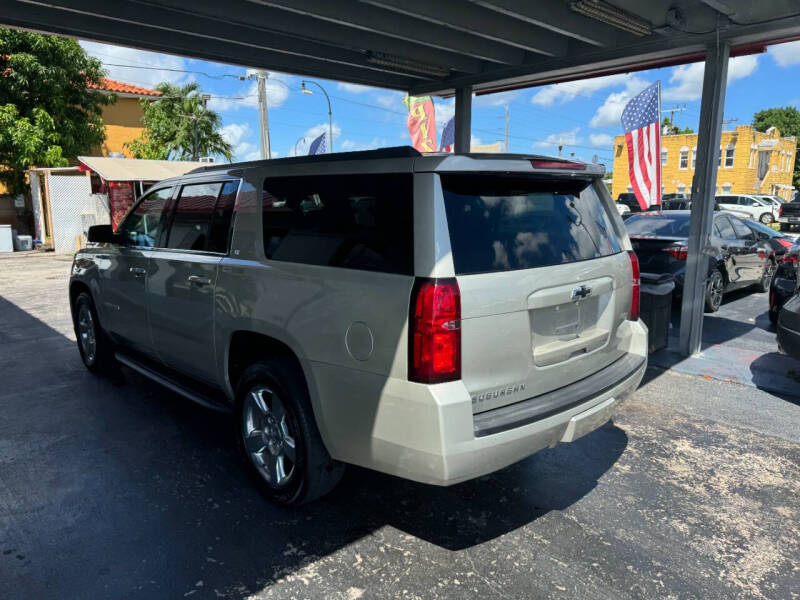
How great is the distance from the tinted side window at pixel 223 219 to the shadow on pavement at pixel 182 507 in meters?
1.48

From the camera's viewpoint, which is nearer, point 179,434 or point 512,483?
point 512,483

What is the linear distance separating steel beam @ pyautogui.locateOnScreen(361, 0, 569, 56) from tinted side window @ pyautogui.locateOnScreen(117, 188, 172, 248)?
259 cm

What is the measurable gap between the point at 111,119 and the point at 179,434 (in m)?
27.4

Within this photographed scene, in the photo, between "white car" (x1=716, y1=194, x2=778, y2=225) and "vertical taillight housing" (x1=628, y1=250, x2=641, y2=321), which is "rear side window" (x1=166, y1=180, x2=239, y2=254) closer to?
"vertical taillight housing" (x1=628, y1=250, x2=641, y2=321)

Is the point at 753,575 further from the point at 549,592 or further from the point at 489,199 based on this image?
the point at 489,199

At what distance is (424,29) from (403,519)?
5412mm

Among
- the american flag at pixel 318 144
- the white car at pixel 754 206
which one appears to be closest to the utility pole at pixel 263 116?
the american flag at pixel 318 144

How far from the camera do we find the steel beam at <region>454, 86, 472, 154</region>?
8.86 m

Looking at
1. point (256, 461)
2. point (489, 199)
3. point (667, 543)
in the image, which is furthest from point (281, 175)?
point (667, 543)

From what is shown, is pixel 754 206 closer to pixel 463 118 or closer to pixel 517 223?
pixel 463 118

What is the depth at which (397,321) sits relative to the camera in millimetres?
2609

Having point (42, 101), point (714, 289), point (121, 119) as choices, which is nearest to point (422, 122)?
point (714, 289)

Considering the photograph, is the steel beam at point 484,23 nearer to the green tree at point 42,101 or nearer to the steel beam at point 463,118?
the steel beam at point 463,118

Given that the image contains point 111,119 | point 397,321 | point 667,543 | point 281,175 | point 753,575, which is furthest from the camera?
point 111,119
